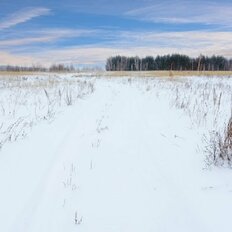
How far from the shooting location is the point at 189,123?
7.06 m

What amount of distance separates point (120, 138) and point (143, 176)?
75.4 inches

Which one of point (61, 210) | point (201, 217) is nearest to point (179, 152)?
point (201, 217)

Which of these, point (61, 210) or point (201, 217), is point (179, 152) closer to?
point (201, 217)

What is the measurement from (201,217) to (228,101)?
8.63 metres

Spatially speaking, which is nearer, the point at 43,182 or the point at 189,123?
the point at 43,182

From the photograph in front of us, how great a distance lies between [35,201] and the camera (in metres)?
3.08

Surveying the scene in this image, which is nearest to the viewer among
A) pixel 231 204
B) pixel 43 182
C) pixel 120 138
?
pixel 231 204

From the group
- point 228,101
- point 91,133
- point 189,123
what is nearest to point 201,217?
point 91,133

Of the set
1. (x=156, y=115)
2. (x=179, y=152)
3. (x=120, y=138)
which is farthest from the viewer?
(x=156, y=115)

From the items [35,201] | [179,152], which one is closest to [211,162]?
[179,152]

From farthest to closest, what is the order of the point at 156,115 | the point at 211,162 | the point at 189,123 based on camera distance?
the point at 156,115 → the point at 189,123 → the point at 211,162

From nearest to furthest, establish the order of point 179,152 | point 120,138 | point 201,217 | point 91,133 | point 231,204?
point 201,217, point 231,204, point 179,152, point 120,138, point 91,133

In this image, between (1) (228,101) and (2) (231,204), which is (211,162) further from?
(1) (228,101)

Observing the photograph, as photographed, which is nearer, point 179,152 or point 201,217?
point 201,217
